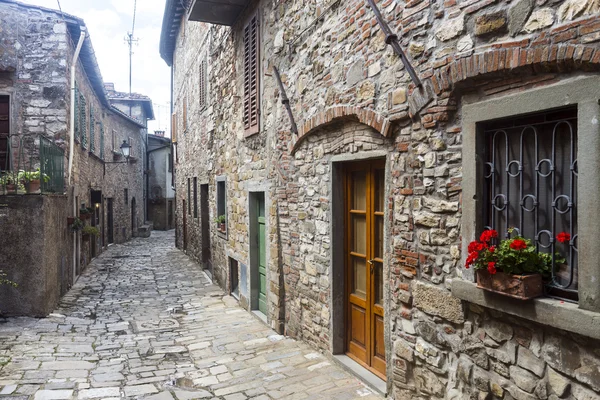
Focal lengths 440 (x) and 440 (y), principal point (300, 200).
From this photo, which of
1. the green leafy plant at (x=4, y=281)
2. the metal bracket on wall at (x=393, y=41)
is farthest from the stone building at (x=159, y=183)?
the metal bracket on wall at (x=393, y=41)

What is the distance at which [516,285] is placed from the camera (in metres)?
2.30

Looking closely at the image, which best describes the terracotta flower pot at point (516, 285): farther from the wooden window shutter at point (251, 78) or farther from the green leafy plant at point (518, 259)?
the wooden window shutter at point (251, 78)

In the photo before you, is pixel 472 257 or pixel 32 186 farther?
pixel 32 186

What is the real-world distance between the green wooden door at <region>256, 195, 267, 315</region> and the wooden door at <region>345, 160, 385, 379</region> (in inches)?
98.9

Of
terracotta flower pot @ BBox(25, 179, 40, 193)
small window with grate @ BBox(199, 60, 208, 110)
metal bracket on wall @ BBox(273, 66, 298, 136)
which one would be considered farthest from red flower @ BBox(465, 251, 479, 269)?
small window with grate @ BBox(199, 60, 208, 110)

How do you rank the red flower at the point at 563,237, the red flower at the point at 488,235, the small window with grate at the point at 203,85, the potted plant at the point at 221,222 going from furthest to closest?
1. the small window with grate at the point at 203,85
2. the potted plant at the point at 221,222
3. the red flower at the point at 488,235
4. the red flower at the point at 563,237

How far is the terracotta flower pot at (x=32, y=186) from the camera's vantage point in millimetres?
6548

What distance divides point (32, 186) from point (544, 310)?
689 cm

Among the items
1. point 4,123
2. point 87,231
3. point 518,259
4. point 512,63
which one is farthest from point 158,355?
point 87,231

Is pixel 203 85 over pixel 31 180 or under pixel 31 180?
over

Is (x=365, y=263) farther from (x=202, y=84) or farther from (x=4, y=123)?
(x=202, y=84)

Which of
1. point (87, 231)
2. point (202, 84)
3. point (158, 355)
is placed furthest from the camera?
point (202, 84)

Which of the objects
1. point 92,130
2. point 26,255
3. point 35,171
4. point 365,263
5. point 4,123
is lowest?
point 26,255

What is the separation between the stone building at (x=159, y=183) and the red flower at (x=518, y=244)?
2540 centimetres
